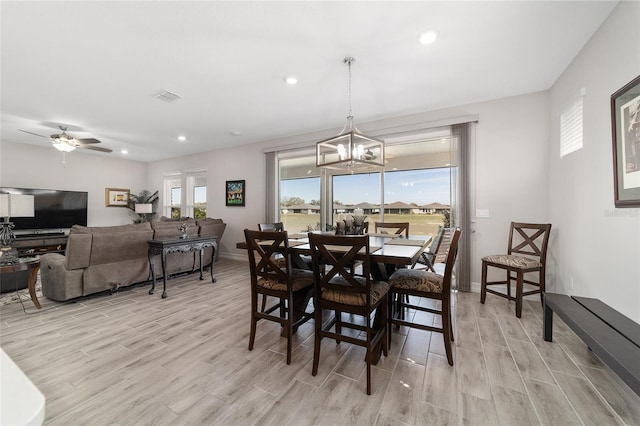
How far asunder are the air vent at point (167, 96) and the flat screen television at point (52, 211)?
14.7ft

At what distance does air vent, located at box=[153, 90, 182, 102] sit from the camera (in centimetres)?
342

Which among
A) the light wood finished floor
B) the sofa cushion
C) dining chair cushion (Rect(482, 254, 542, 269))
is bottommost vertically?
the light wood finished floor

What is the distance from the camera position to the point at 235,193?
619 cm

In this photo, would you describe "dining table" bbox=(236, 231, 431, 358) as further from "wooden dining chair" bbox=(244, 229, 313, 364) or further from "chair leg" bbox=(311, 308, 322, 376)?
"chair leg" bbox=(311, 308, 322, 376)

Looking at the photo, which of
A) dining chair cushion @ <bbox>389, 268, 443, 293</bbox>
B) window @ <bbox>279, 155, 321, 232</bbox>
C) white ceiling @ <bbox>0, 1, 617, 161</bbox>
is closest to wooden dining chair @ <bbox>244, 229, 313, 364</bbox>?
dining chair cushion @ <bbox>389, 268, 443, 293</bbox>

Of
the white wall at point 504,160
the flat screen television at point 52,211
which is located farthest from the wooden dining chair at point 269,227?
the flat screen television at point 52,211

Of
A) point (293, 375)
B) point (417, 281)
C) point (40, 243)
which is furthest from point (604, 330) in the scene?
point (40, 243)

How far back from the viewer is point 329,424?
1464 mm

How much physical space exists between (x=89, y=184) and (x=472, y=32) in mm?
8638

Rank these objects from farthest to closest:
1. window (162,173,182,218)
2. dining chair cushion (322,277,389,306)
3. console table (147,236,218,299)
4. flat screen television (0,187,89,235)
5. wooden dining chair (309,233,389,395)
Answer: window (162,173,182,218)
flat screen television (0,187,89,235)
console table (147,236,218,299)
dining chair cushion (322,277,389,306)
wooden dining chair (309,233,389,395)

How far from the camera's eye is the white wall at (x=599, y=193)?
1896mm

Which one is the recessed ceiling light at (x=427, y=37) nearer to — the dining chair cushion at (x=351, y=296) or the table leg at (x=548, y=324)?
the dining chair cushion at (x=351, y=296)

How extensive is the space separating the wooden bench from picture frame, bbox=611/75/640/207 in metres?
0.81

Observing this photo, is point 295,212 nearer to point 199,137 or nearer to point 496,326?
point 199,137
